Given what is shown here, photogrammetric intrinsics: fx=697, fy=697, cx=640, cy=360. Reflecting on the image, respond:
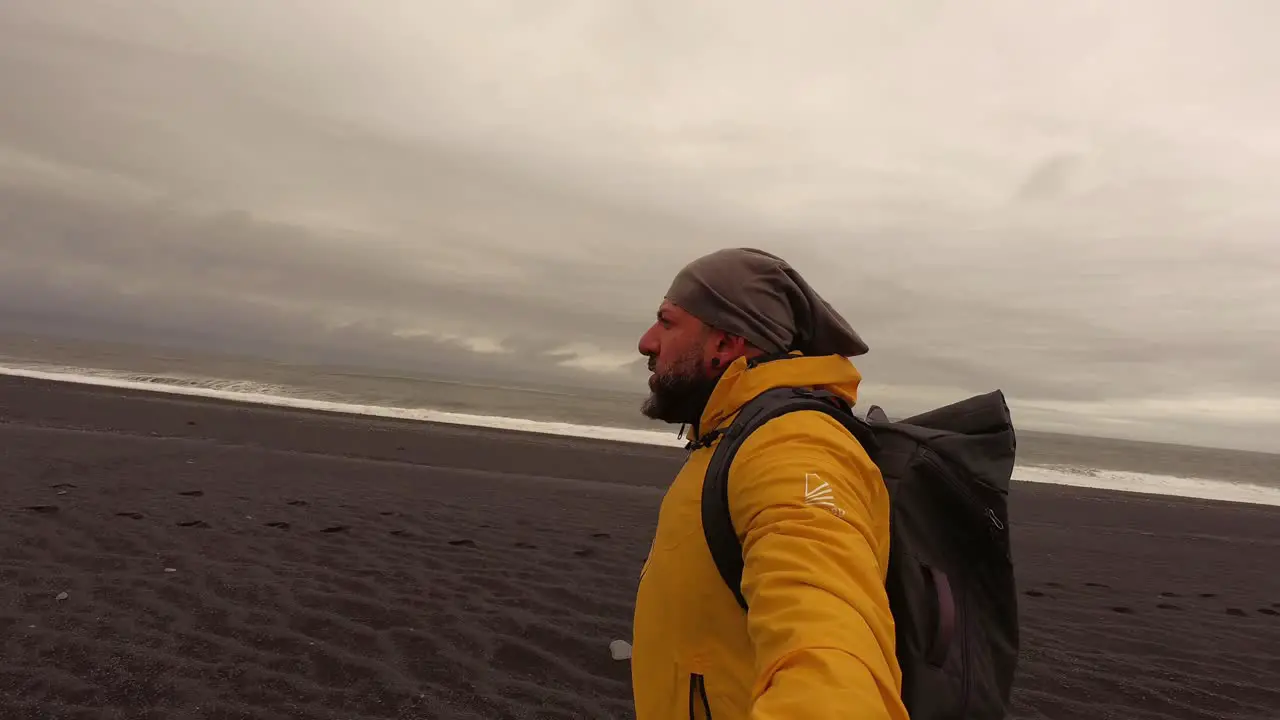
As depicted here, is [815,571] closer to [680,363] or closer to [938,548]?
[938,548]

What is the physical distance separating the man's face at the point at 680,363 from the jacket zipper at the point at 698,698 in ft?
2.25

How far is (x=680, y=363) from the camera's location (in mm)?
2049

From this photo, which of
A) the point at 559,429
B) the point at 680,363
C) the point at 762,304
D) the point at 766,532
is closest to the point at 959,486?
the point at 766,532

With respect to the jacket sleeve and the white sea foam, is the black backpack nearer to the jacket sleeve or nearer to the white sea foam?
the jacket sleeve

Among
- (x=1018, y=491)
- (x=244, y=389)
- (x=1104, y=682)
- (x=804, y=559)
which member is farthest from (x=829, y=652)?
(x=244, y=389)

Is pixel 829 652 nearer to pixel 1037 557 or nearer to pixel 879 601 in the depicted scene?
pixel 879 601

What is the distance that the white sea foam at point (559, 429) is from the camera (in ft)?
90.5

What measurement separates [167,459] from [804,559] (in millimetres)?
15268

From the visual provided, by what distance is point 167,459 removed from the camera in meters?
13.3

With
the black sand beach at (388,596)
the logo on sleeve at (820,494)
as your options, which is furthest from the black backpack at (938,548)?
the black sand beach at (388,596)

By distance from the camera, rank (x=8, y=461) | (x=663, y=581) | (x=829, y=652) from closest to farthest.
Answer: (x=829, y=652), (x=663, y=581), (x=8, y=461)

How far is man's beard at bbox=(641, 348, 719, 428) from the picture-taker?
2.02m

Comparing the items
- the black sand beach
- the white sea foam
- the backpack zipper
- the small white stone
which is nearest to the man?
the backpack zipper

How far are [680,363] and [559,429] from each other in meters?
29.0
